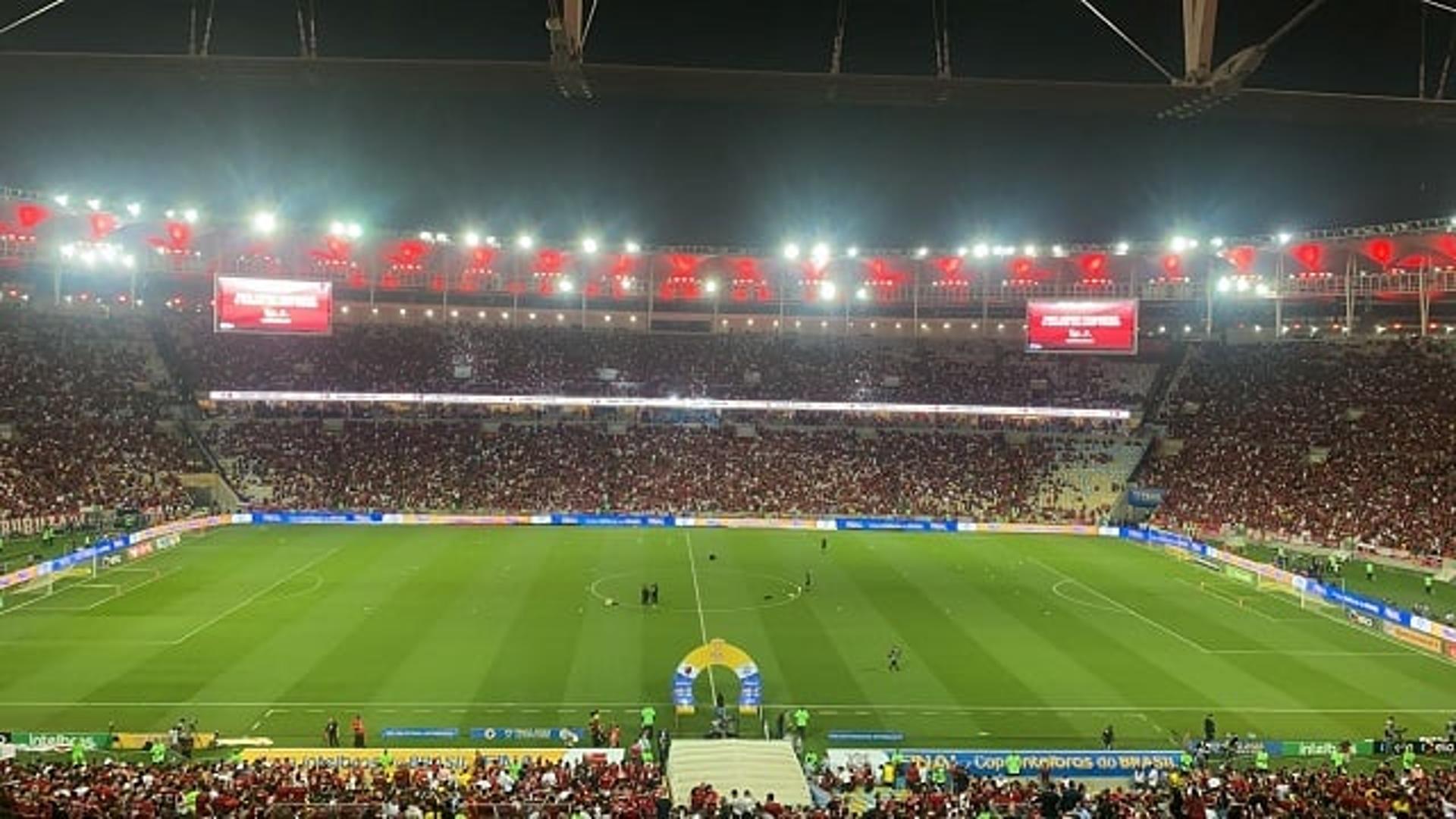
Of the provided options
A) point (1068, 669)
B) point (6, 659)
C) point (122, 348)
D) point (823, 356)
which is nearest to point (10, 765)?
point (6, 659)

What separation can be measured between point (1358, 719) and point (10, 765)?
32009mm

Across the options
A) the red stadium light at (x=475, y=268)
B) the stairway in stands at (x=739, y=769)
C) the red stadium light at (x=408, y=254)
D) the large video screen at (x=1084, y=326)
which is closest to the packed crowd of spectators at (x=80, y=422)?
the red stadium light at (x=408, y=254)

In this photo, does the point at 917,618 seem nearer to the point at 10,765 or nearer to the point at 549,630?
the point at 549,630

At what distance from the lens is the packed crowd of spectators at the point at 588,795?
17547 millimetres

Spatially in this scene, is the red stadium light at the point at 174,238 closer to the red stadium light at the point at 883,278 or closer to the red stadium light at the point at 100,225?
the red stadium light at the point at 100,225

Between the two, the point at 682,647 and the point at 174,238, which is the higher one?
the point at 174,238

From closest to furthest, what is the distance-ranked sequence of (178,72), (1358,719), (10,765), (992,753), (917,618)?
1. (178,72)
2. (10,765)
3. (992,753)
4. (1358,719)
5. (917,618)

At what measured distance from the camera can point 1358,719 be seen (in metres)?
29.8

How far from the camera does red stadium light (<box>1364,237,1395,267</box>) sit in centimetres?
6681

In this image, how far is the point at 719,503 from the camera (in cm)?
6944

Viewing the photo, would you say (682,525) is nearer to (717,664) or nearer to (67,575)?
(67,575)

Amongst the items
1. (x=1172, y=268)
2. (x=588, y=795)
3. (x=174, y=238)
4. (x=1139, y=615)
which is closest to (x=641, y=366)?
(x=174, y=238)

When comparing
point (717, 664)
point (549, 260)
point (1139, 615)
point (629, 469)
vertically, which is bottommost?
point (1139, 615)

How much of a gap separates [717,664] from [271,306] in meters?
39.2
